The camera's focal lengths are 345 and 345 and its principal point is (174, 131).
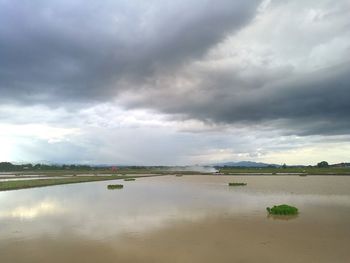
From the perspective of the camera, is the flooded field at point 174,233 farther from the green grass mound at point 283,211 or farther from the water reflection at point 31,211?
the green grass mound at point 283,211

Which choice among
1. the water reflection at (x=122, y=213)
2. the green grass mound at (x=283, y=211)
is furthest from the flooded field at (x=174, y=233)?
the green grass mound at (x=283, y=211)

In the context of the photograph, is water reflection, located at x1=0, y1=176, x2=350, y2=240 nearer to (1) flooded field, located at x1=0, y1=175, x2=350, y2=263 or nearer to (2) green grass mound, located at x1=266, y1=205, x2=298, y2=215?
(1) flooded field, located at x1=0, y1=175, x2=350, y2=263

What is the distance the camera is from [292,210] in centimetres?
2366

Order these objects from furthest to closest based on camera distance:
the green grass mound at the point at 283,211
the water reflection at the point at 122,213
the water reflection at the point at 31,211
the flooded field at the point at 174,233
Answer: the water reflection at the point at 31,211 → the green grass mound at the point at 283,211 → the water reflection at the point at 122,213 → the flooded field at the point at 174,233

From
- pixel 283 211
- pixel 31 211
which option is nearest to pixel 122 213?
pixel 31 211

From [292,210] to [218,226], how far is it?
7.07 metres

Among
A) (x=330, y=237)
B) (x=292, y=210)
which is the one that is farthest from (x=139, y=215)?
(x=330, y=237)

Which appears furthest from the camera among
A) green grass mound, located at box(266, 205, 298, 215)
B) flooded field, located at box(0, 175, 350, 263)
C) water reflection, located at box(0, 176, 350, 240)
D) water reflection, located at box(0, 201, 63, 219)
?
water reflection, located at box(0, 201, 63, 219)

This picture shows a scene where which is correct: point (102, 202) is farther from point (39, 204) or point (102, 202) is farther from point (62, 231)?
point (62, 231)

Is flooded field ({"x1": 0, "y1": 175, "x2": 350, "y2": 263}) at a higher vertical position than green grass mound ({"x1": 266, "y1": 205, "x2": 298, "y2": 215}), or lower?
lower

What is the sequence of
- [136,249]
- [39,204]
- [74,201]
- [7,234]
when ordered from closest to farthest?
[136,249]
[7,234]
[39,204]
[74,201]

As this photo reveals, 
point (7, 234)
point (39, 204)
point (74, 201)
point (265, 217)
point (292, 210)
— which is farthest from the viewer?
point (74, 201)

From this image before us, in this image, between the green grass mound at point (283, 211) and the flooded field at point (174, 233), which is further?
the green grass mound at point (283, 211)

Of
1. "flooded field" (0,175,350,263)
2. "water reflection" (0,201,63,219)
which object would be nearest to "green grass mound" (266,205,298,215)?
"flooded field" (0,175,350,263)
